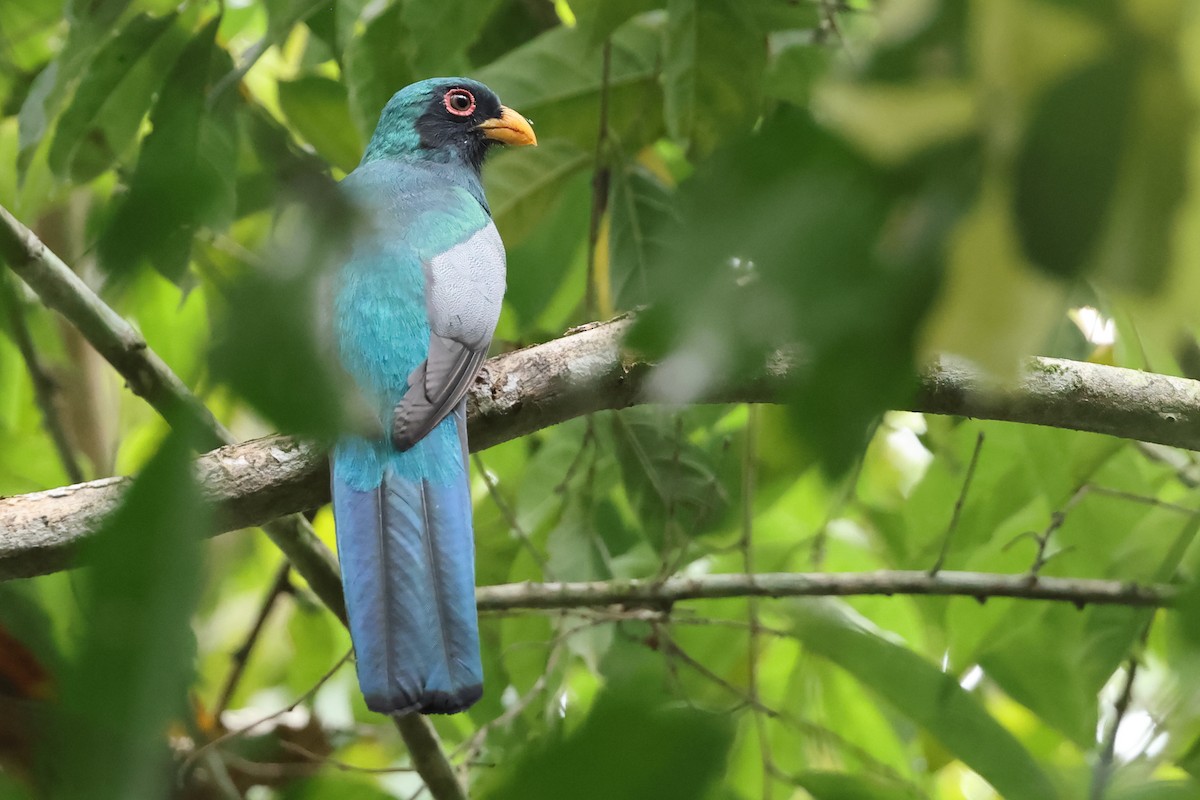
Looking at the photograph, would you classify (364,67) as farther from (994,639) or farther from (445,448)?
(994,639)

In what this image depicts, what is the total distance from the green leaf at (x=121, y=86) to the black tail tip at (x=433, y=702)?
141 centimetres

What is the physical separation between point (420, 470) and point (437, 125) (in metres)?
2.42

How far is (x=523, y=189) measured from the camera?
12.2 ft

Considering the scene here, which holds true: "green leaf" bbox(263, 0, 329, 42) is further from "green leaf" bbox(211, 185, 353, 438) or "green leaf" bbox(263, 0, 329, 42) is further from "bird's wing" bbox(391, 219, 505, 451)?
"green leaf" bbox(211, 185, 353, 438)

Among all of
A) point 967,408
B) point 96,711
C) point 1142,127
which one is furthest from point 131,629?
point 967,408

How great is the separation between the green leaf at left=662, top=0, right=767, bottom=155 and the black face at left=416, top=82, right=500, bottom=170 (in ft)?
8.90

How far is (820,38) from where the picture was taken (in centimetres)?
276

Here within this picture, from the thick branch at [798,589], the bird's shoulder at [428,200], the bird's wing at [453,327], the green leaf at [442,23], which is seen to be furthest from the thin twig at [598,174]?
the thick branch at [798,589]

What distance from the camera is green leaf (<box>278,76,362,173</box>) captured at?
11.5 feet

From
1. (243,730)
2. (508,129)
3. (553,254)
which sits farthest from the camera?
(508,129)

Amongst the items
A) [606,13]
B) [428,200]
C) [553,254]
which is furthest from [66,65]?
[428,200]

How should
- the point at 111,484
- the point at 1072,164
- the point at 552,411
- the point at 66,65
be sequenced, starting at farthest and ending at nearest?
1. the point at 552,411
2. the point at 66,65
3. the point at 111,484
4. the point at 1072,164

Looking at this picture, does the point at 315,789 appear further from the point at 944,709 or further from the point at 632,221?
the point at 632,221

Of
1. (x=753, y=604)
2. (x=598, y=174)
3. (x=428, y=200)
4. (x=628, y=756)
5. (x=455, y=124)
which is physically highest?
(x=628, y=756)
